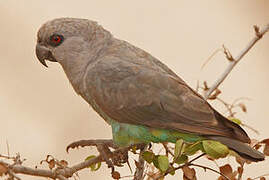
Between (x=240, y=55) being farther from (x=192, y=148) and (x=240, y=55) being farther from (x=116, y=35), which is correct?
(x=116, y=35)

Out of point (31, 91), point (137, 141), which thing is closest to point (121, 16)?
point (31, 91)

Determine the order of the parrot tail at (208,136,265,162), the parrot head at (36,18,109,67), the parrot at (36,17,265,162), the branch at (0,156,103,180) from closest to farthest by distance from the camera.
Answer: the branch at (0,156,103,180) → the parrot tail at (208,136,265,162) → the parrot at (36,17,265,162) → the parrot head at (36,18,109,67)

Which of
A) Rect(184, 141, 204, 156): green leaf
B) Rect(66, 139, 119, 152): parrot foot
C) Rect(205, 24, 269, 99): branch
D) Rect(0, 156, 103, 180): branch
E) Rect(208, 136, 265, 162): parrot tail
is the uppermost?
Rect(205, 24, 269, 99): branch

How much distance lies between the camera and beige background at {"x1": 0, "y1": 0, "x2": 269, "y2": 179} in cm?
294

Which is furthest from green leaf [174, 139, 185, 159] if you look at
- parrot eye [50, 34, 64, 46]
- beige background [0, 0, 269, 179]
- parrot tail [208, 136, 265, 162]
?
beige background [0, 0, 269, 179]

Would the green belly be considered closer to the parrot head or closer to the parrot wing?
the parrot wing

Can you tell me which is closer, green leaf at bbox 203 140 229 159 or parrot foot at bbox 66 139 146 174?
green leaf at bbox 203 140 229 159

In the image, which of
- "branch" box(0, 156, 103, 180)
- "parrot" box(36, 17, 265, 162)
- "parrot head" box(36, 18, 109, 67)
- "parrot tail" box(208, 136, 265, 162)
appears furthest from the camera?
"parrot head" box(36, 18, 109, 67)

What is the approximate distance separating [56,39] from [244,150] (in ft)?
2.68

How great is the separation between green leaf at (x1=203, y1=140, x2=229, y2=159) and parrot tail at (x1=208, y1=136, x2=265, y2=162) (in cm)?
11

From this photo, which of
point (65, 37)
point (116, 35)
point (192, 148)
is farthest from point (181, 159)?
point (116, 35)

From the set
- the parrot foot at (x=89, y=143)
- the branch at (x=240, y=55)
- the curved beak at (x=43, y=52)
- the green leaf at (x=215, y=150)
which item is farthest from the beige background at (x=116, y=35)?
the green leaf at (x=215, y=150)

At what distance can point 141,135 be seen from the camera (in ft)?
5.41

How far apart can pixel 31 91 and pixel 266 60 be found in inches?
74.8
